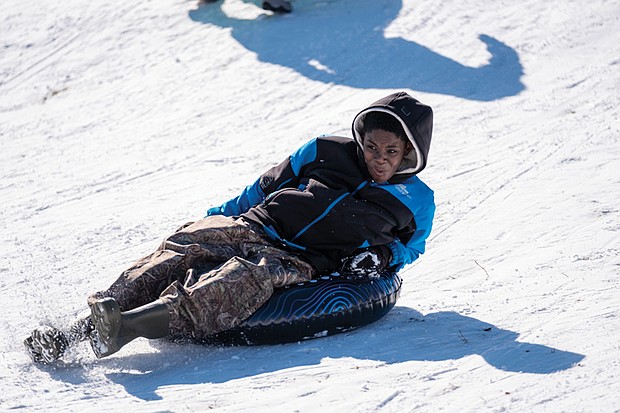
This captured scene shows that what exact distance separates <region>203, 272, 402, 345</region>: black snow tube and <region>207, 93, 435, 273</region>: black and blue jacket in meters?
0.17

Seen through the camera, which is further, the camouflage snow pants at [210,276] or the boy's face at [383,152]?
the boy's face at [383,152]

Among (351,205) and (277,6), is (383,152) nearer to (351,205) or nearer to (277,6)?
(351,205)

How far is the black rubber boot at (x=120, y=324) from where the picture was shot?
3744 mm

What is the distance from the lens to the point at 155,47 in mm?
10531

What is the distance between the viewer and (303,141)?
783cm

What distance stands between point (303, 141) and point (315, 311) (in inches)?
146

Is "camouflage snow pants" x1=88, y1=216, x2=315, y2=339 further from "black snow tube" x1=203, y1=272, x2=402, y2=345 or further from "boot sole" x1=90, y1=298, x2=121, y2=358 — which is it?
"boot sole" x1=90, y1=298, x2=121, y2=358

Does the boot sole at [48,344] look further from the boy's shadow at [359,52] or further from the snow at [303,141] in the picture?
the boy's shadow at [359,52]

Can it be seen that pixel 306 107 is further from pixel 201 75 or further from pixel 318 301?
pixel 318 301

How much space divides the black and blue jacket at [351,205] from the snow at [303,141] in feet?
1.25

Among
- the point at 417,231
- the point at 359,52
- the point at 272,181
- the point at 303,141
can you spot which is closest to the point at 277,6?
the point at 359,52

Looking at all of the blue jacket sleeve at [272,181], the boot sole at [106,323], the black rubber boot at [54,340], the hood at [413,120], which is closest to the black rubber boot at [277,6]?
the blue jacket sleeve at [272,181]

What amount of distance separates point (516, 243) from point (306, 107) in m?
3.51

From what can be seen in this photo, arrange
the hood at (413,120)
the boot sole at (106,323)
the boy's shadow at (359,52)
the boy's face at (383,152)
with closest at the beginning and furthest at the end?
the boot sole at (106,323), the hood at (413,120), the boy's face at (383,152), the boy's shadow at (359,52)
